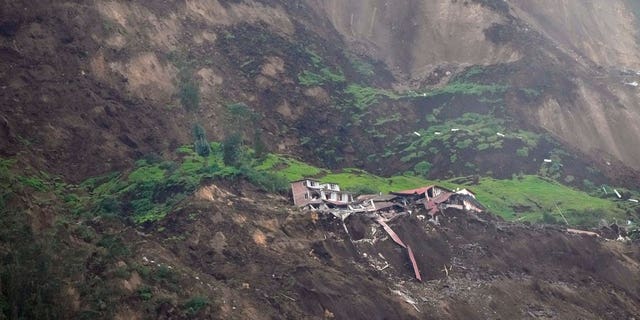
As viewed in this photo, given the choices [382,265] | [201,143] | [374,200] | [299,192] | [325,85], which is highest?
[201,143]

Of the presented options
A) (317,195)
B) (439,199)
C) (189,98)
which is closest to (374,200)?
(317,195)

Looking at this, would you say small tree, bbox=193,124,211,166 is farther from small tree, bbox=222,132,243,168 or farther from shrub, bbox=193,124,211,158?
small tree, bbox=222,132,243,168

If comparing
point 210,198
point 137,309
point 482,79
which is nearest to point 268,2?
point 482,79

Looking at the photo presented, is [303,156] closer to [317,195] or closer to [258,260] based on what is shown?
[317,195]

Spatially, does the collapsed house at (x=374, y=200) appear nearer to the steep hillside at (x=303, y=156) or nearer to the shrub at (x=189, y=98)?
the steep hillside at (x=303, y=156)

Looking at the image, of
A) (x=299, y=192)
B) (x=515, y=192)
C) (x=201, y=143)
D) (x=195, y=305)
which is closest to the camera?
(x=195, y=305)

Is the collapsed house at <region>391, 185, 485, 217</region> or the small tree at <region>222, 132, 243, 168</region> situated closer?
the collapsed house at <region>391, 185, 485, 217</region>

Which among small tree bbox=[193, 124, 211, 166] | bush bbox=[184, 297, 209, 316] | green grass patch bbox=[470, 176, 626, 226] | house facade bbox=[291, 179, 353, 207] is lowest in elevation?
green grass patch bbox=[470, 176, 626, 226]

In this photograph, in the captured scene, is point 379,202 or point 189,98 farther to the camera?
point 189,98

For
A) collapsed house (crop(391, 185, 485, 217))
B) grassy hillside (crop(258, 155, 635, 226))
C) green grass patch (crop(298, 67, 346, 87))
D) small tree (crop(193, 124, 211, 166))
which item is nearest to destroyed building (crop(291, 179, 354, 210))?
grassy hillside (crop(258, 155, 635, 226))

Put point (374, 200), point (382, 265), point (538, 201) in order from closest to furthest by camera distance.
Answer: point (382, 265) < point (374, 200) < point (538, 201)

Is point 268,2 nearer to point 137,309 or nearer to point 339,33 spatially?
point 339,33
